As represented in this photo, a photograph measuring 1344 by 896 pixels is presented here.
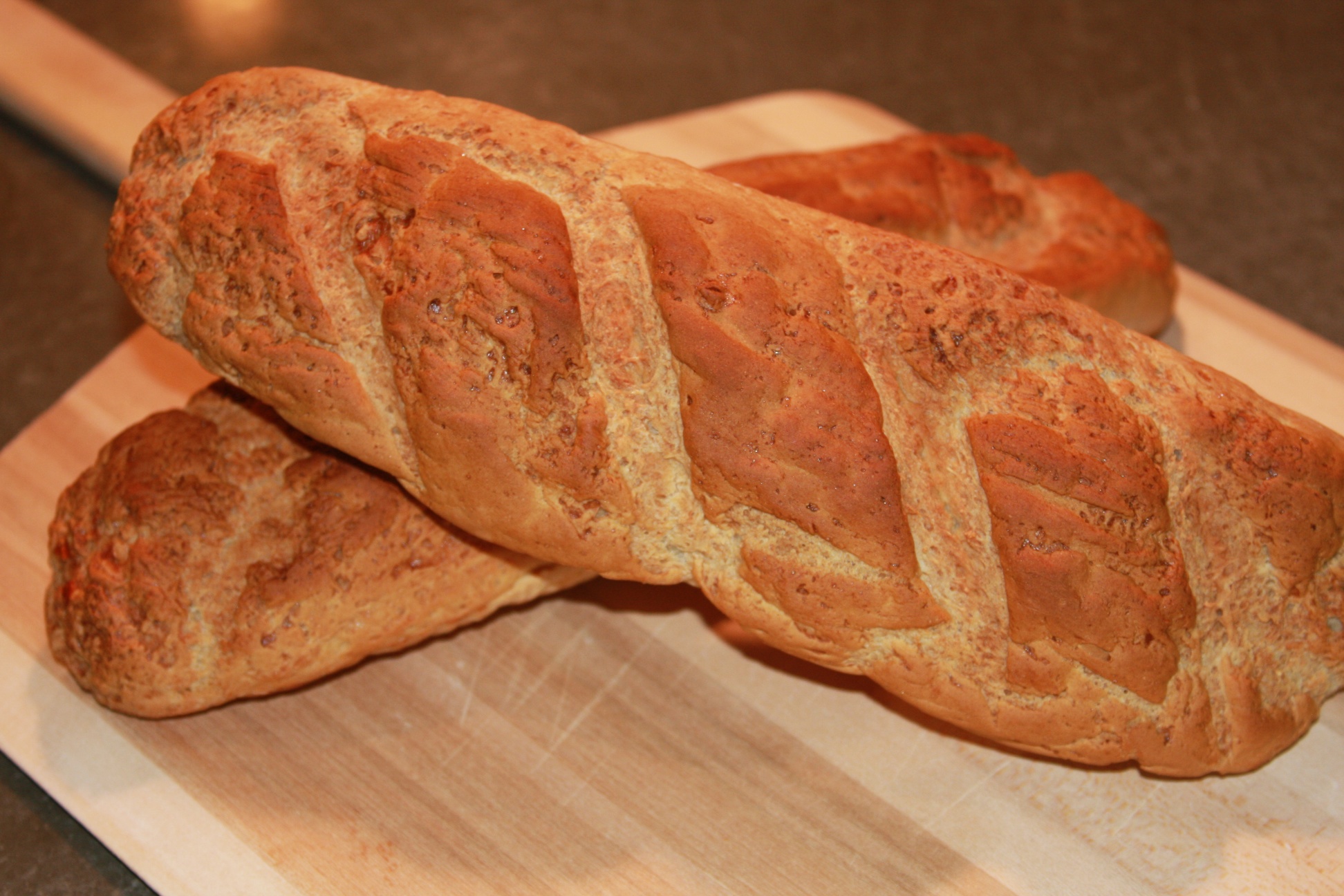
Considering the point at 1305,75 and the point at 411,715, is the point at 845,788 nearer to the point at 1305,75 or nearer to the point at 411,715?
the point at 411,715

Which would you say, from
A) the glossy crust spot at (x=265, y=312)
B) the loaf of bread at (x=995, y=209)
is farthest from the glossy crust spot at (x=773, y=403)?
the loaf of bread at (x=995, y=209)

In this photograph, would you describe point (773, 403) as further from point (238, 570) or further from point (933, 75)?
point (933, 75)

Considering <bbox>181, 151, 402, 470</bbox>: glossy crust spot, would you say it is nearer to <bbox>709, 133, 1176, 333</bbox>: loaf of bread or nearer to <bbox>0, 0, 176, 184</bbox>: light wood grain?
<bbox>709, 133, 1176, 333</bbox>: loaf of bread

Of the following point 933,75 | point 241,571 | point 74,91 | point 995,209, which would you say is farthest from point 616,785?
point 933,75

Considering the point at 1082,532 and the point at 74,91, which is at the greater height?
the point at 1082,532

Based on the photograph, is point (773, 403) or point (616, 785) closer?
point (773, 403)

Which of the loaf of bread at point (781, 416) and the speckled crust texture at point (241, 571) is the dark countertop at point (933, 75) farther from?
the loaf of bread at point (781, 416)

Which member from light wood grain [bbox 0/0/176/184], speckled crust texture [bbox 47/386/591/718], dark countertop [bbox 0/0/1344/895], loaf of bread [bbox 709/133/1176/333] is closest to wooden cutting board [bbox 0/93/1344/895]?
speckled crust texture [bbox 47/386/591/718]
